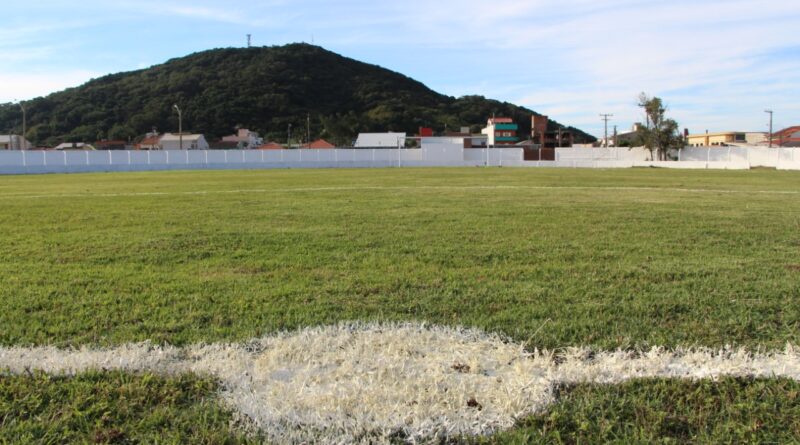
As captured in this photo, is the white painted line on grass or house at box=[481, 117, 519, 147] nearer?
the white painted line on grass

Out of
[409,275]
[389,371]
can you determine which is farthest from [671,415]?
[409,275]

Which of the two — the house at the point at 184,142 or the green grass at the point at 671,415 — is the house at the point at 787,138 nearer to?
the house at the point at 184,142

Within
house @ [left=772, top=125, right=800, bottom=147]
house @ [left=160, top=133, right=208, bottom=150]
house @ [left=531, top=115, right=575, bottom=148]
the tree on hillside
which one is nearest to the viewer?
the tree on hillside

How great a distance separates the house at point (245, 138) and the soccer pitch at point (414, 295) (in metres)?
84.6

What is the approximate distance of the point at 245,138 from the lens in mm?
95000

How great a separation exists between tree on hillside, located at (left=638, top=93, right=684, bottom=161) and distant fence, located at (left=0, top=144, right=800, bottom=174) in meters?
1.13

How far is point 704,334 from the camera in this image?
3.43 metres

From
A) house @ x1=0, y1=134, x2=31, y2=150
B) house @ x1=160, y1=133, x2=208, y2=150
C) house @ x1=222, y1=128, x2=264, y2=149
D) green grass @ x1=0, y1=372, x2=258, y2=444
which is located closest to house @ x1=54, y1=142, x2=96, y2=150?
house @ x1=0, y1=134, x2=31, y2=150

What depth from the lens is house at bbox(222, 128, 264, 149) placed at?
9112 centimetres

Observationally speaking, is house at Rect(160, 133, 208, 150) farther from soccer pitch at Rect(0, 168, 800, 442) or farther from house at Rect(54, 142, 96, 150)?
soccer pitch at Rect(0, 168, 800, 442)

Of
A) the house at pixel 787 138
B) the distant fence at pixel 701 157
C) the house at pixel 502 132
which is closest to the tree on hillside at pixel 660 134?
the distant fence at pixel 701 157

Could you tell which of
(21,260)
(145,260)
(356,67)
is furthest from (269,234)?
(356,67)

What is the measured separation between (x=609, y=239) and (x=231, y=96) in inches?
4070

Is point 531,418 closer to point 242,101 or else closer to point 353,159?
point 353,159
